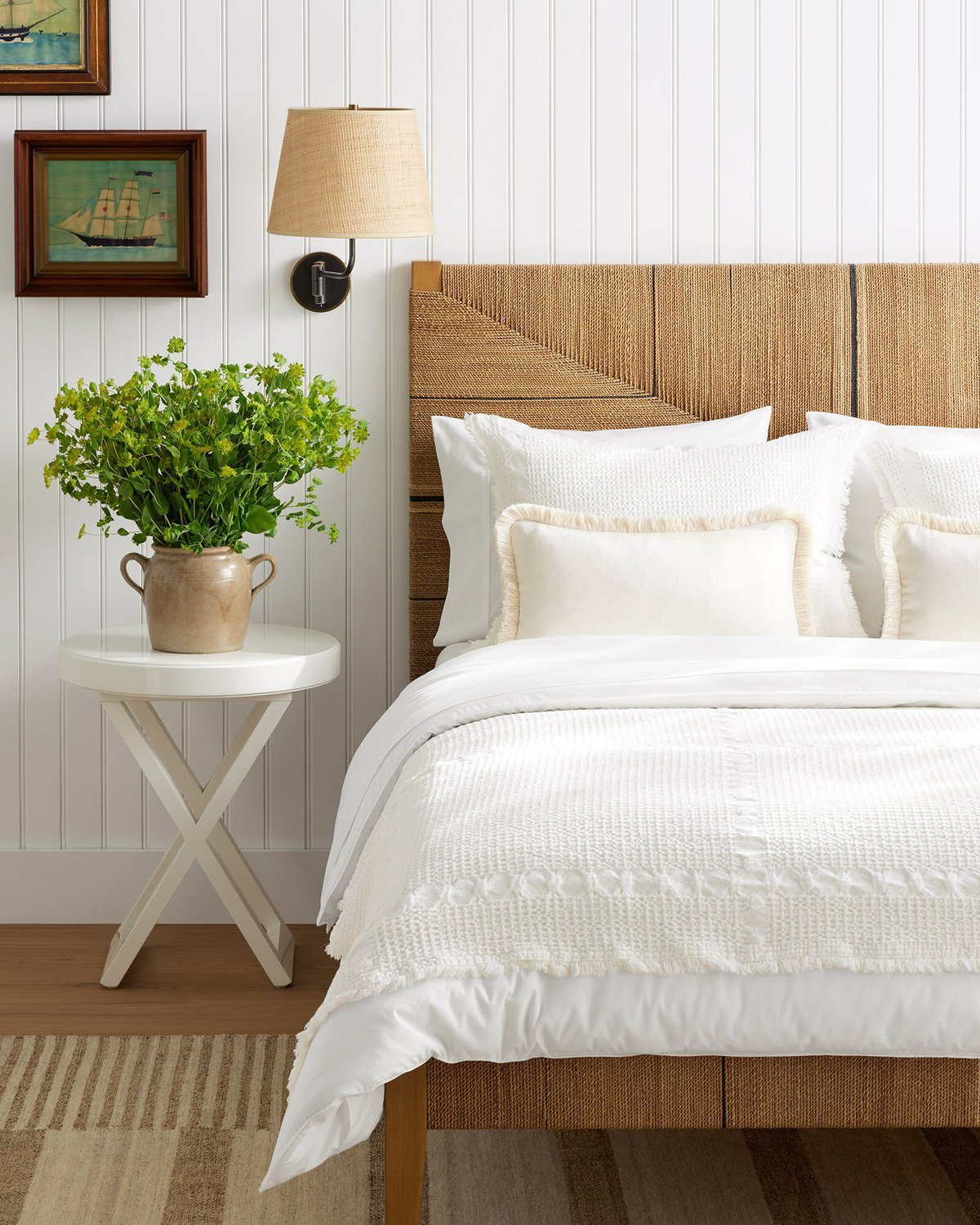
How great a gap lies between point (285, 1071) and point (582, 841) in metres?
1.04

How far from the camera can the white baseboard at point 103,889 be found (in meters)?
2.76

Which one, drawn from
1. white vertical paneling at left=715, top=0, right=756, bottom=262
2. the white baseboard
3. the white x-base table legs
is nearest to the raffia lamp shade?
white vertical paneling at left=715, top=0, right=756, bottom=262

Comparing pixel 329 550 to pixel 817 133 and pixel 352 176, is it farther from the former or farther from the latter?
pixel 817 133

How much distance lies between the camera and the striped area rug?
164cm

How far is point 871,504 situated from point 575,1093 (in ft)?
5.09

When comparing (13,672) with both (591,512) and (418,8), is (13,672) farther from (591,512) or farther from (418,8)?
(418,8)

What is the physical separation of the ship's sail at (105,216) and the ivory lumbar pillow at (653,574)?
1.16m

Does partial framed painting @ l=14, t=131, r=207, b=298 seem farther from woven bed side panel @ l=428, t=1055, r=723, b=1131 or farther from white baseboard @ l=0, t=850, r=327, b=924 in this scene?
woven bed side panel @ l=428, t=1055, r=723, b=1131

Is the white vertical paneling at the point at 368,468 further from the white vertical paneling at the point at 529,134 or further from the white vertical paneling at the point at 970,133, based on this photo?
the white vertical paneling at the point at 970,133

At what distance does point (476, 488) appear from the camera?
251 centimetres

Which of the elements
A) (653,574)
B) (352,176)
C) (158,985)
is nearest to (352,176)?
(352,176)

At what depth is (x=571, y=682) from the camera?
1730 mm

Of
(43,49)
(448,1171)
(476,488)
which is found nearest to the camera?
(448,1171)

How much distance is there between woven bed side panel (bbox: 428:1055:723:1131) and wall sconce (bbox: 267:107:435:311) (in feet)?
5.52
